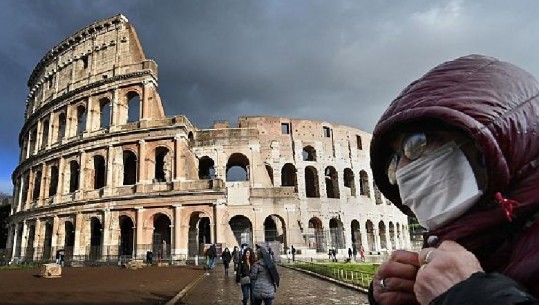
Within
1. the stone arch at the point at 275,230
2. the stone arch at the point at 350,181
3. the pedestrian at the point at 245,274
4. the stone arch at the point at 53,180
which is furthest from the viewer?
the stone arch at the point at 350,181

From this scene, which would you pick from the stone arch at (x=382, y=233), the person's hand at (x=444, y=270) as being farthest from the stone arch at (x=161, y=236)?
the person's hand at (x=444, y=270)

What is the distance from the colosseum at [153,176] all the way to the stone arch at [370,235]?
90 millimetres

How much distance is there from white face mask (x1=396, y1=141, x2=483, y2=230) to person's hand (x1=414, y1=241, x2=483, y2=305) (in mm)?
138

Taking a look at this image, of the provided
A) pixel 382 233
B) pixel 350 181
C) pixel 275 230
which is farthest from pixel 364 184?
pixel 275 230

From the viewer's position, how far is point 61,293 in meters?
10.7

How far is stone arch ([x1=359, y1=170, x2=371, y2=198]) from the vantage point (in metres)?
35.3

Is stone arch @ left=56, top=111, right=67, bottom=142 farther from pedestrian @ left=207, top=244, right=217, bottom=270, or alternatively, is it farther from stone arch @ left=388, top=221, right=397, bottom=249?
stone arch @ left=388, top=221, right=397, bottom=249

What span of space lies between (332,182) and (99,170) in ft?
62.9

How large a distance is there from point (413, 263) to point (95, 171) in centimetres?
3094

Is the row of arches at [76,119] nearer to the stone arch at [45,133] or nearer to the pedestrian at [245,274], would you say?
the stone arch at [45,133]

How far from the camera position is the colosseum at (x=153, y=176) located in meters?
25.2

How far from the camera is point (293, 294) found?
1091 cm

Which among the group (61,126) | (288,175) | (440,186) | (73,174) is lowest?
(440,186)

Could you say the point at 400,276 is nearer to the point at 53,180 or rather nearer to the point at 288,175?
the point at 288,175
